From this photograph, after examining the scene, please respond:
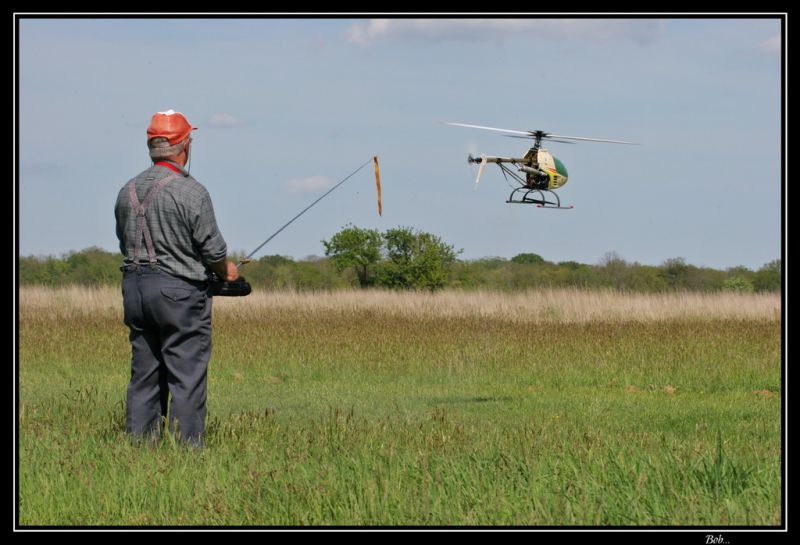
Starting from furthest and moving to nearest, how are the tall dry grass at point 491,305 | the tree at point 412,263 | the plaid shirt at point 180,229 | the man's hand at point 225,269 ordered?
the tree at point 412,263 → the tall dry grass at point 491,305 → the man's hand at point 225,269 → the plaid shirt at point 180,229

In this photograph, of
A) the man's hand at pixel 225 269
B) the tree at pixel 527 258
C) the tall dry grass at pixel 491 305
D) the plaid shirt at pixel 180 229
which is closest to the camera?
the plaid shirt at pixel 180 229

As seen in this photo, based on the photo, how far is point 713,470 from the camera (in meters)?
5.93

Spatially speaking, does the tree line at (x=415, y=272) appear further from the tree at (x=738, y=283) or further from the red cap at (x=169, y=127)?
the red cap at (x=169, y=127)

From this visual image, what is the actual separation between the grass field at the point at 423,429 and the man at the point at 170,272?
34 centimetres

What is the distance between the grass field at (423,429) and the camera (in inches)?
224

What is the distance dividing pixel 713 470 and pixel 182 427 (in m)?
3.38

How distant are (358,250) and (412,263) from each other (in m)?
2.43

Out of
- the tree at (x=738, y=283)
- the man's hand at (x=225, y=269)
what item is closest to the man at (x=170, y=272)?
the man's hand at (x=225, y=269)

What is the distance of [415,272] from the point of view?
154ft

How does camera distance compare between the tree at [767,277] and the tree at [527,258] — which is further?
the tree at [527,258]

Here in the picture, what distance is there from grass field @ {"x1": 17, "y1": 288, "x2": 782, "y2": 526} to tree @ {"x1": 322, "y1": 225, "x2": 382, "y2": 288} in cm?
2522

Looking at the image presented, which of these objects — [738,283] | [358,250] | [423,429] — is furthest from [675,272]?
[423,429]
